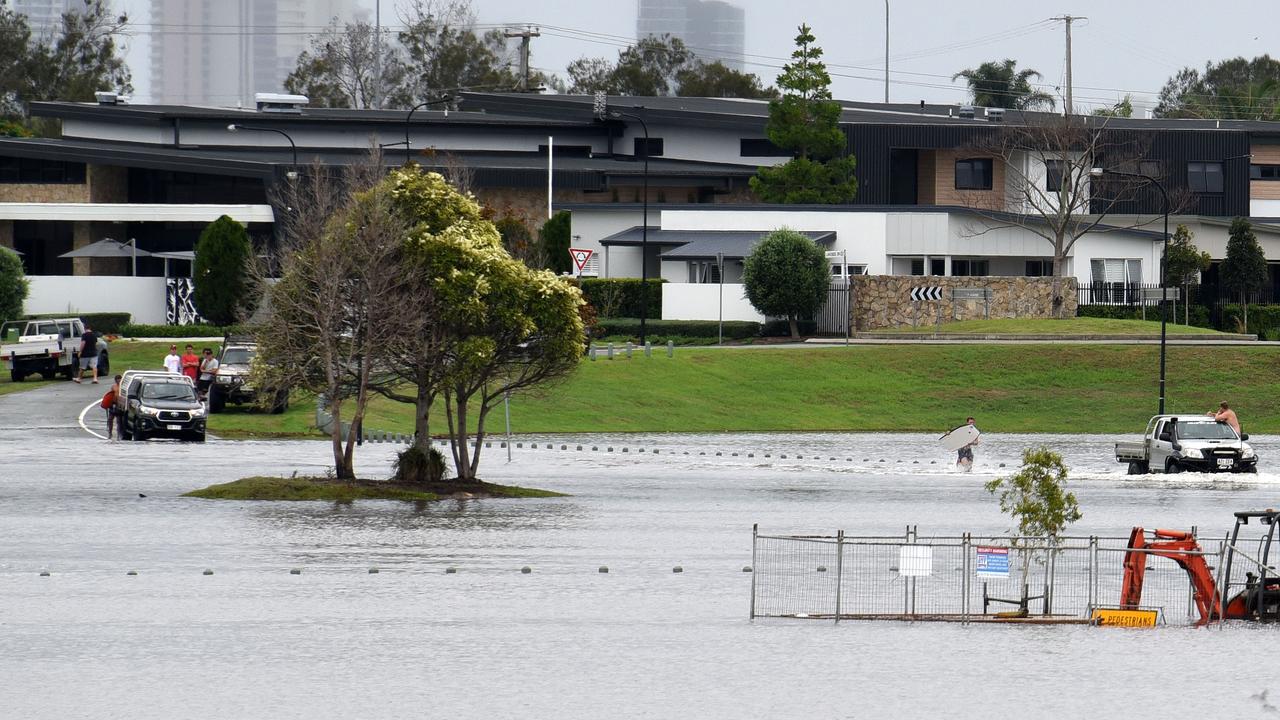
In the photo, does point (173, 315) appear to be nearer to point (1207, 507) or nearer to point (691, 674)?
point (1207, 507)

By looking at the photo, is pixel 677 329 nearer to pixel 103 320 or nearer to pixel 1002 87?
pixel 103 320

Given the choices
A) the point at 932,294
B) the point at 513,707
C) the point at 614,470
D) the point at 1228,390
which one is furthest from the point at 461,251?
the point at 932,294

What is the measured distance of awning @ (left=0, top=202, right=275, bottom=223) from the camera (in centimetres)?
7581

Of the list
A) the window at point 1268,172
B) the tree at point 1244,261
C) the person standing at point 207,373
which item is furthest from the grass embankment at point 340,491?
the window at point 1268,172

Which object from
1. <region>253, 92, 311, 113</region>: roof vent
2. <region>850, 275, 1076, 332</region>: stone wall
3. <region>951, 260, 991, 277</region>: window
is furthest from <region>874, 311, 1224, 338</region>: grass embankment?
<region>253, 92, 311, 113</region>: roof vent

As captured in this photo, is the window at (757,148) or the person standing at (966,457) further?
the window at (757,148)

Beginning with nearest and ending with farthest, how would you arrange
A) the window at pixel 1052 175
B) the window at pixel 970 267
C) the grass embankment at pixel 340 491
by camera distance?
the grass embankment at pixel 340 491 → the window at pixel 970 267 → the window at pixel 1052 175

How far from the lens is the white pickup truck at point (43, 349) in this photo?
186 ft

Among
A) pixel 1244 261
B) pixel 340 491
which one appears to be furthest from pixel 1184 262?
pixel 340 491

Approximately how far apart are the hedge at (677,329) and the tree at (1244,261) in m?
21.2

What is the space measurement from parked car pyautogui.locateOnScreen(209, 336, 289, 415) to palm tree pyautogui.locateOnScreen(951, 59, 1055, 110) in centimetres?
9961

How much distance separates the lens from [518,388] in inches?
1339

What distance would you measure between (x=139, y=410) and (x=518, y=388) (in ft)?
44.8

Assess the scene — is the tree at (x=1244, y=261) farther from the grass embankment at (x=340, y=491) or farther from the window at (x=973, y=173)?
the grass embankment at (x=340, y=491)
